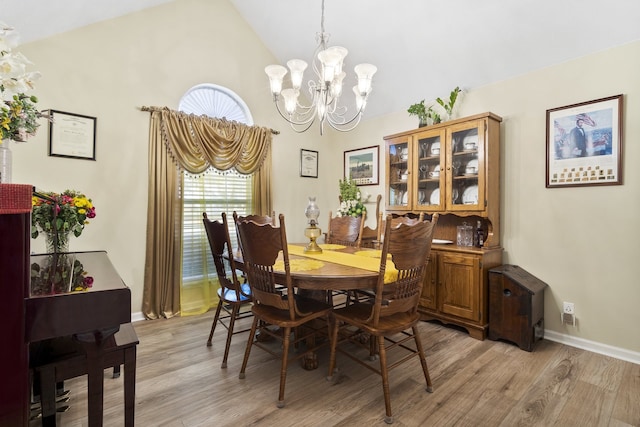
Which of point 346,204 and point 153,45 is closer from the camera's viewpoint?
point 153,45

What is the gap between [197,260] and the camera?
12.0ft

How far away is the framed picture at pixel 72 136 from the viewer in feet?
9.27

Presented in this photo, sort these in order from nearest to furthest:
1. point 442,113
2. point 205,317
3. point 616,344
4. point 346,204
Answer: point 616,344, point 205,317, point 442,113, point 346,204

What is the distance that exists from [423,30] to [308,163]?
2232mm

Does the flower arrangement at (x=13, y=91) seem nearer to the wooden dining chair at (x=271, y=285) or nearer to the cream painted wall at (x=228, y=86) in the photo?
the wooden dining chair at (x=271, y=285)

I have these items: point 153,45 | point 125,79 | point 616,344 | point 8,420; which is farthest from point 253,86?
point 616,344

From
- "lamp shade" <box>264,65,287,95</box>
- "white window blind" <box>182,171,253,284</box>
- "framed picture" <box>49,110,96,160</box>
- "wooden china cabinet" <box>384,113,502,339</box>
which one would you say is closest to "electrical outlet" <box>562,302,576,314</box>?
"wooden china cabinet" <box>384,113,502,339</box>

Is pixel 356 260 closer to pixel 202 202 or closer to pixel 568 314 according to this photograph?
pixel 568 314

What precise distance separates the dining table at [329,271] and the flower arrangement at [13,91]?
1383mm

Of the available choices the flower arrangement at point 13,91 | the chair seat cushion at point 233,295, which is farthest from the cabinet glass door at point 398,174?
the flower arrangement at point 13,91

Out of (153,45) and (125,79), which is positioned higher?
(153,45)

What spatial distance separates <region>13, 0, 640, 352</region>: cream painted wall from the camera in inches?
99.7

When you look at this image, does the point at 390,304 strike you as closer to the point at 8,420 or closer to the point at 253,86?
the point at 8,420

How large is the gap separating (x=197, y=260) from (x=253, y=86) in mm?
2315
